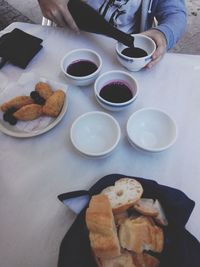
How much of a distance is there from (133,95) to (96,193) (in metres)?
0.30

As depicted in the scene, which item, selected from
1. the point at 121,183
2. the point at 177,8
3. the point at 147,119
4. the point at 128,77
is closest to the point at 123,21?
the point at 177,8

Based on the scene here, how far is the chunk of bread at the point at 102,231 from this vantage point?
1.56ft

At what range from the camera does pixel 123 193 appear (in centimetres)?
55

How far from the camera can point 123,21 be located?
1069 millimetres

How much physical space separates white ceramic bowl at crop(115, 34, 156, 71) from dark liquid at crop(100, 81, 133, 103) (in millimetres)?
77

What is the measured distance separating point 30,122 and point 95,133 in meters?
0.19

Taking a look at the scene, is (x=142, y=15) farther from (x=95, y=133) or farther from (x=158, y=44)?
(x=95, y=133)

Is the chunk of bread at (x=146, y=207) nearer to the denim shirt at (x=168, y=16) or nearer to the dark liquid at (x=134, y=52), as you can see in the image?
the dark liquid at (x=134, y=52)

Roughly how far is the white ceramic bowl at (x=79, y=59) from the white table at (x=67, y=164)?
38 mm

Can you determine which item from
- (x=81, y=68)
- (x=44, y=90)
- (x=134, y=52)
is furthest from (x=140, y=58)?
(x=44, y=90)

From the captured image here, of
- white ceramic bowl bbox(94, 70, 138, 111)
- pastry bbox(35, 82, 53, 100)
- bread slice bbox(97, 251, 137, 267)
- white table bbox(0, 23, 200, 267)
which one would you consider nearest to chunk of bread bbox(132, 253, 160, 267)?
bread slice bbox(97, 251, 137, 267)

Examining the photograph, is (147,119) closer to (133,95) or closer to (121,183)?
(133,95)

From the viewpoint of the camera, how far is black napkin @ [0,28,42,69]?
33.8 inches

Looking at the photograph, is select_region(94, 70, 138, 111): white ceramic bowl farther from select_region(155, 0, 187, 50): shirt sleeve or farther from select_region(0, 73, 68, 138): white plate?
select_region(155, 0, 187, 50): shirt sleeve
